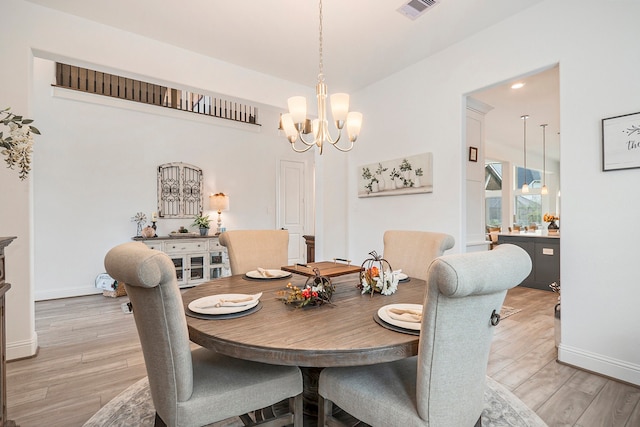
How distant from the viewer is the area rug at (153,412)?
1.70 metres

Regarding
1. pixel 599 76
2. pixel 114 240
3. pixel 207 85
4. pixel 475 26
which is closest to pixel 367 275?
pixel 599 76

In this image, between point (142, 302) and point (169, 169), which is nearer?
point (142, 302)

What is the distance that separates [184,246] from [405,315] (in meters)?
4.27

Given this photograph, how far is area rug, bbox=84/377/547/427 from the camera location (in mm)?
1696

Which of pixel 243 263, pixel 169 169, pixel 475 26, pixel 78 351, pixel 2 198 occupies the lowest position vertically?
pixel 78 351

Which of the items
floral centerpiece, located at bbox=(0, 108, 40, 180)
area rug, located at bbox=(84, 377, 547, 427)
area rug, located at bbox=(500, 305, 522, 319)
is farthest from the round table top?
area rug, located at bbox=(500, 305, 522, 319)

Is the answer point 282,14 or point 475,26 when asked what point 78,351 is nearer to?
point 282,14

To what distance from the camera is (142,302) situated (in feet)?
3.55

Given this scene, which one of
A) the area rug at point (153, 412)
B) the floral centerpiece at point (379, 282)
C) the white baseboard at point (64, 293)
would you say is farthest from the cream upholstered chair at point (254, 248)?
the white baseboard at point (64, 293)

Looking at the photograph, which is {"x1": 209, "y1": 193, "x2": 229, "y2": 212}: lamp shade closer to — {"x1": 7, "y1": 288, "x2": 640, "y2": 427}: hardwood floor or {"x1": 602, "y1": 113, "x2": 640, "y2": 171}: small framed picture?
{"x1": 7, "y1": 288, "x2": 640, "y2": 427}: hardwood floor

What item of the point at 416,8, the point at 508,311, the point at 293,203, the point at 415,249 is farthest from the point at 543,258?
the point at 293,203

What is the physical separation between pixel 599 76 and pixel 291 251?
5.31 meters

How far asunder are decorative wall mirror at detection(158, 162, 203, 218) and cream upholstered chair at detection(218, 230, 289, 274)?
10.2 ft

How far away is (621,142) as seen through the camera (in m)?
2.12
